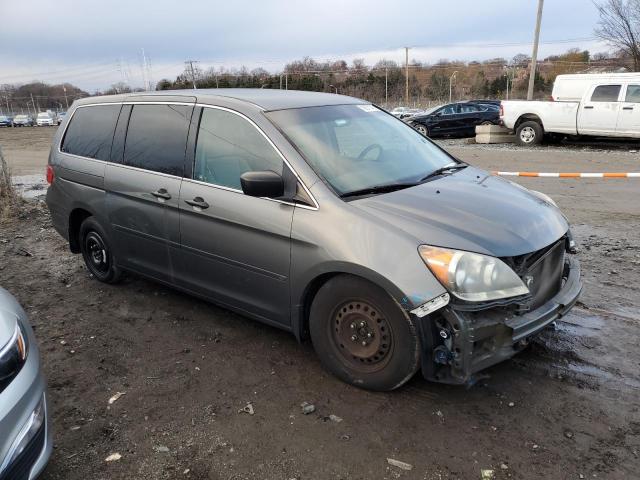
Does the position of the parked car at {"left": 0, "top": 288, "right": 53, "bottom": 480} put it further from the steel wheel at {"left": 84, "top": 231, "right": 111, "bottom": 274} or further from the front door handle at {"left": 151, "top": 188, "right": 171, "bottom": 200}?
the steel wheel at {"left": 84, "top": 231, "right": 111, "bottom": 274}

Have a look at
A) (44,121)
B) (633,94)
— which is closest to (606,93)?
(633,94)

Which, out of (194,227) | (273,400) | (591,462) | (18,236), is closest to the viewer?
(591,462)

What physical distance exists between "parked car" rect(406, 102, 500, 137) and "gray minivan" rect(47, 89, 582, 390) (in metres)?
18.3

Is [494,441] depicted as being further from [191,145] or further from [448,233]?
[191,145]

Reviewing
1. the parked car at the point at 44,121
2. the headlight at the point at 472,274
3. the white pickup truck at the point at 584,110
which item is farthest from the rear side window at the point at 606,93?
the parked car at the point at 44,121

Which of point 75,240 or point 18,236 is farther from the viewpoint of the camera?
point 18,236

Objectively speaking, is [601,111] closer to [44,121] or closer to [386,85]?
[44,121]

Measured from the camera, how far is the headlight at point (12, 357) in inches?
86.3

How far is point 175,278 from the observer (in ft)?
13.8

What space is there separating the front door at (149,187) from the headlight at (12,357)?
1.73 metres

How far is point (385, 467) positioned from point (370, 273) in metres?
1.02

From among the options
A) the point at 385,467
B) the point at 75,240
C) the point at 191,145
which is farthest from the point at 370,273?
the point at 75,240

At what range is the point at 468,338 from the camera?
2717 mm

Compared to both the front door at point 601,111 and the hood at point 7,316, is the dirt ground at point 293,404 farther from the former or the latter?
the front door at point 601,111
